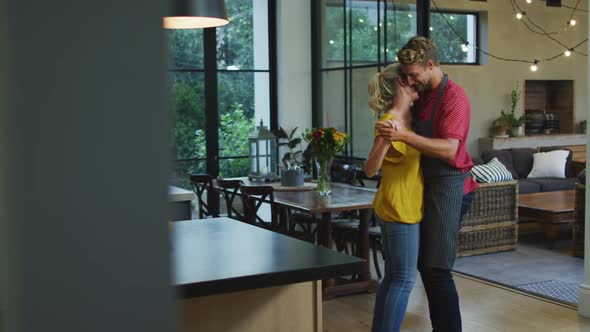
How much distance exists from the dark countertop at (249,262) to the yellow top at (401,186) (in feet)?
2.21

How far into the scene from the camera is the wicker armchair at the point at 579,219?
5863mm

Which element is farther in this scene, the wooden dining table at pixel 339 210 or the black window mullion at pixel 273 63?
the black window mullion at pixel 273 63

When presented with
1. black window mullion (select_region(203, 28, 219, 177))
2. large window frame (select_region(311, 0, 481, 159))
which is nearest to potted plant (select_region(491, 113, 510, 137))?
large window frame (select_region(311, 0, 481, 159))

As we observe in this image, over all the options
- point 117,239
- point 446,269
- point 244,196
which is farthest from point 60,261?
point 244,196

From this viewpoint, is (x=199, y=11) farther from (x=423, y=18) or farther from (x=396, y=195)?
(x=423, y=18)

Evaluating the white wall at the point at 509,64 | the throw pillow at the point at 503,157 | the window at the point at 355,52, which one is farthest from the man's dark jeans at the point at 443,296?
the white wall at the point at 509,64

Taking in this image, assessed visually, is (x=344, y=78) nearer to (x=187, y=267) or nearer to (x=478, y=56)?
(x=478, y=56)

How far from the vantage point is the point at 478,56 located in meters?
9.54

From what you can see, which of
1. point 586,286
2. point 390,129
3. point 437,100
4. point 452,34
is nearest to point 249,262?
point 390,129

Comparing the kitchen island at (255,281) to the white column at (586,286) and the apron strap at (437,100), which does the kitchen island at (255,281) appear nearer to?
the apron strap at (437,100)

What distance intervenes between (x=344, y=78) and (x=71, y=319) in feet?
23.6

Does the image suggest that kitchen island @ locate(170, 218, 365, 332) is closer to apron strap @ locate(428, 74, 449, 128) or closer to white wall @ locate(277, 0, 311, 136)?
apron strap @ locate(428, 74, 449, 128)

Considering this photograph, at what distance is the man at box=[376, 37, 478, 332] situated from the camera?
9.79 feet

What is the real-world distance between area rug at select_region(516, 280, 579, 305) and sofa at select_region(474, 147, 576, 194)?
3.14 metres
